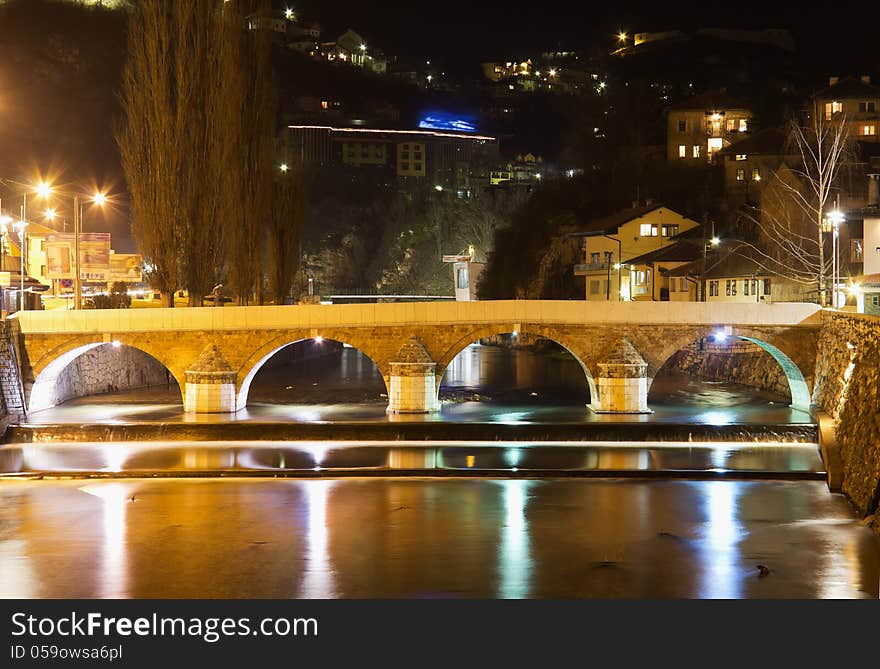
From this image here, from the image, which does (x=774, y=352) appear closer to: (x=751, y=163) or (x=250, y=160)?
(x=250, y=160)

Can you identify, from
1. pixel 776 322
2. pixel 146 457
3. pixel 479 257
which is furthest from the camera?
pixel 479 257

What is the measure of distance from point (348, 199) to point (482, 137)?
23.1 meters

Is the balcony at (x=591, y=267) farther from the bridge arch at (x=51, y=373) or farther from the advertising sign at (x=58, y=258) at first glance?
the advertising sign at (x=58, y=258)

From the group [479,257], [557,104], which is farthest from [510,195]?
[557,104]

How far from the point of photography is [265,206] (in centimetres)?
4900

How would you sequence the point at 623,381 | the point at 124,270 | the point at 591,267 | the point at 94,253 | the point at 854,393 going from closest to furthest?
the point at 854,393 → the point at 623,381 → the point at 94,253 → the point at 124,270 → the point at 591,267

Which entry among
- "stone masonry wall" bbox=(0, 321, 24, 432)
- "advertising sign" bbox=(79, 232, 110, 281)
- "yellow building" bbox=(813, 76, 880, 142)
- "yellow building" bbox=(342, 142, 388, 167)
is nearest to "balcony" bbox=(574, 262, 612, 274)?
"yellow building" bbox=(813, 76, 880, 142)

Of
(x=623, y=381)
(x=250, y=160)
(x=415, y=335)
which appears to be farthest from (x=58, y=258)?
(x=623, y=381)

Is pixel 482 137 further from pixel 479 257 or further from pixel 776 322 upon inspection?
pixel 776 322

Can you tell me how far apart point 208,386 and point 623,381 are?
17.4m

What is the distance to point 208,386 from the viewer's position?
40.2m

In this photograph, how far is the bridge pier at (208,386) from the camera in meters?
40.1

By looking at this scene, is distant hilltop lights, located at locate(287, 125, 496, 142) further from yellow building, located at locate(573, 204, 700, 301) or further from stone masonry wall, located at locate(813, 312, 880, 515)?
stone masonry wall, located at locate(813, 312, 880, 515)

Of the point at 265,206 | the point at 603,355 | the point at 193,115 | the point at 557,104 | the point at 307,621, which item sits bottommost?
the point at 307,621
